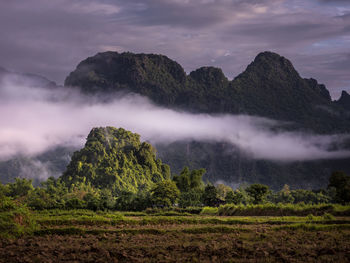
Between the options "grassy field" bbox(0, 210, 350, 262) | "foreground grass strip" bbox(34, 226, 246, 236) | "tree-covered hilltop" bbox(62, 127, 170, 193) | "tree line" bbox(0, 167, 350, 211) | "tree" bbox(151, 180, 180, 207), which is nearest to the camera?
"grassy field" bbox(0, 210, 350, 262)

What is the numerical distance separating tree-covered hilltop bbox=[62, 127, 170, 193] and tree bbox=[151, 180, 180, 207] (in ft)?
84.4

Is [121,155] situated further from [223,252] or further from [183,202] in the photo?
[223,252]

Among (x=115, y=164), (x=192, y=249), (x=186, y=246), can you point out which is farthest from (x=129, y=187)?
(x=192, y=249)

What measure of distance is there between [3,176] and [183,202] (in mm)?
143572

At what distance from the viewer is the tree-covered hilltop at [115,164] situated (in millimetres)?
98562

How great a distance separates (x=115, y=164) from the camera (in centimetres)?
10681

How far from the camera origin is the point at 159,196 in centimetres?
6638

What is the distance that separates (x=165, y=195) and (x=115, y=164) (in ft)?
141

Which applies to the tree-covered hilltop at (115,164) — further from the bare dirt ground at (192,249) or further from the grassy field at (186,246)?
the bare dirt ground at (192,249)

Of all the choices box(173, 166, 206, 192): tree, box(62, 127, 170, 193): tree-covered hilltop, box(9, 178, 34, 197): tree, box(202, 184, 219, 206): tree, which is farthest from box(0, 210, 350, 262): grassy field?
box(62, 127, 170, 193): tree-covered hilltop

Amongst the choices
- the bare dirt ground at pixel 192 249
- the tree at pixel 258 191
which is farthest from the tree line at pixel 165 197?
the bare dirt ground at pixel 192 249

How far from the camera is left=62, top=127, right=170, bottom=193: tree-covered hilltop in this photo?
9856 cm

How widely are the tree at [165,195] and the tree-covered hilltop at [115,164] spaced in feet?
84.4

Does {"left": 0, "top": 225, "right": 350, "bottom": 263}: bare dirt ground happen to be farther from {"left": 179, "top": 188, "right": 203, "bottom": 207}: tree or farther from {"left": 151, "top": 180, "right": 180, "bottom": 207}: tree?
{"left": 179, "top": 188, "right": 203, "bottom": 207}: tree
